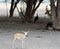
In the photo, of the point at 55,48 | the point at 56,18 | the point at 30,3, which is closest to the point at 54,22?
the point at 56,18

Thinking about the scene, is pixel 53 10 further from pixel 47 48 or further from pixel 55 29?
pixel 47 48

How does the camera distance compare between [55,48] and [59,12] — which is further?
[59,12]

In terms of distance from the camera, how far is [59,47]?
1159 centimetres

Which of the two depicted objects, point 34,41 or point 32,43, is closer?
point 32,43

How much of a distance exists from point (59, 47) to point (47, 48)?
2.58 ft

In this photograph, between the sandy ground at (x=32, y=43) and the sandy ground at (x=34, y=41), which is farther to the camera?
the sandy ground at (x=34, y=41)

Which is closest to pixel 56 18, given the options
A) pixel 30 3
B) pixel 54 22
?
pixel 54 22

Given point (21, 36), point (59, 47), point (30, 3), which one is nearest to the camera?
point (21, 36)

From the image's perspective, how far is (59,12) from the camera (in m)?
19.6

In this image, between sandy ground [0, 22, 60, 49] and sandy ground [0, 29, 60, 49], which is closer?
sandy ground [0, 29, 60, 49]

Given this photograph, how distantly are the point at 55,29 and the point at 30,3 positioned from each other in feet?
23.5

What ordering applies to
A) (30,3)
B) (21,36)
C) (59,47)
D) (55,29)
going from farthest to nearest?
(30,3)
(55,29)
(59,47)
(21,36)

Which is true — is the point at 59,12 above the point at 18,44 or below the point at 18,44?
above

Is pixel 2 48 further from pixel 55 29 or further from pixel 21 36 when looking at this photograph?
pixel 55 29
